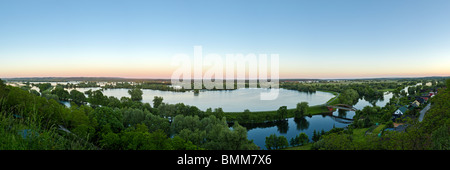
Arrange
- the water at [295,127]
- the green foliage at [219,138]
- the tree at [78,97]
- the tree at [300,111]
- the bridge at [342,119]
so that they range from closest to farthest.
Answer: the green foliage at [219,138]
the water at [295,127]
the bridge at [342,119]
the tree at [300,111]
the tree at [78,97]

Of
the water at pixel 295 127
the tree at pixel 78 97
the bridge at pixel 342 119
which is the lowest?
the water at pixel 295 127

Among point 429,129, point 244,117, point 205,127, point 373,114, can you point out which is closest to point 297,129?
point 244,117

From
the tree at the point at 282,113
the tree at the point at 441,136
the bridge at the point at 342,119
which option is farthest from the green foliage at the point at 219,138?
the bridge at the point at 342,119

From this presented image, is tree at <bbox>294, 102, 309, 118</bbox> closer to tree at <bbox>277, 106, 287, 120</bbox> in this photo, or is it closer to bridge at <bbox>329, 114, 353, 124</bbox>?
tree at <bbox>277, 106, 287, 120</bbox>

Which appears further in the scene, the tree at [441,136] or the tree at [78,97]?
the tree at [78,97]

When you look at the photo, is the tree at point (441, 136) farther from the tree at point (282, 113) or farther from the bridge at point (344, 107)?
the bridge at point (344, 107)

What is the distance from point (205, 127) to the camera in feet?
73.0

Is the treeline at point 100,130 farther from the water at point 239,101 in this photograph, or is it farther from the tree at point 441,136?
the water at point 239,101

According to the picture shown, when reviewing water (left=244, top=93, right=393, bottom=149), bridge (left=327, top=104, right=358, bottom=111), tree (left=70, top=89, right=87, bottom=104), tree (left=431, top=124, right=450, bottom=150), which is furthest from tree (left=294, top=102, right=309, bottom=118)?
tree (left=70, top=89, right=87, bottom=104)

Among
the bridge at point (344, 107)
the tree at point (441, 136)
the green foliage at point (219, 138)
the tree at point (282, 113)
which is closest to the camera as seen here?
the tree at point (441, 136)

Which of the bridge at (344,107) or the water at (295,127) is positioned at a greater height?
the bridge at (344,107)

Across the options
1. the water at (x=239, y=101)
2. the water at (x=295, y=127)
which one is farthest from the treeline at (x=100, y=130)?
the water at (x=239, y=101)
